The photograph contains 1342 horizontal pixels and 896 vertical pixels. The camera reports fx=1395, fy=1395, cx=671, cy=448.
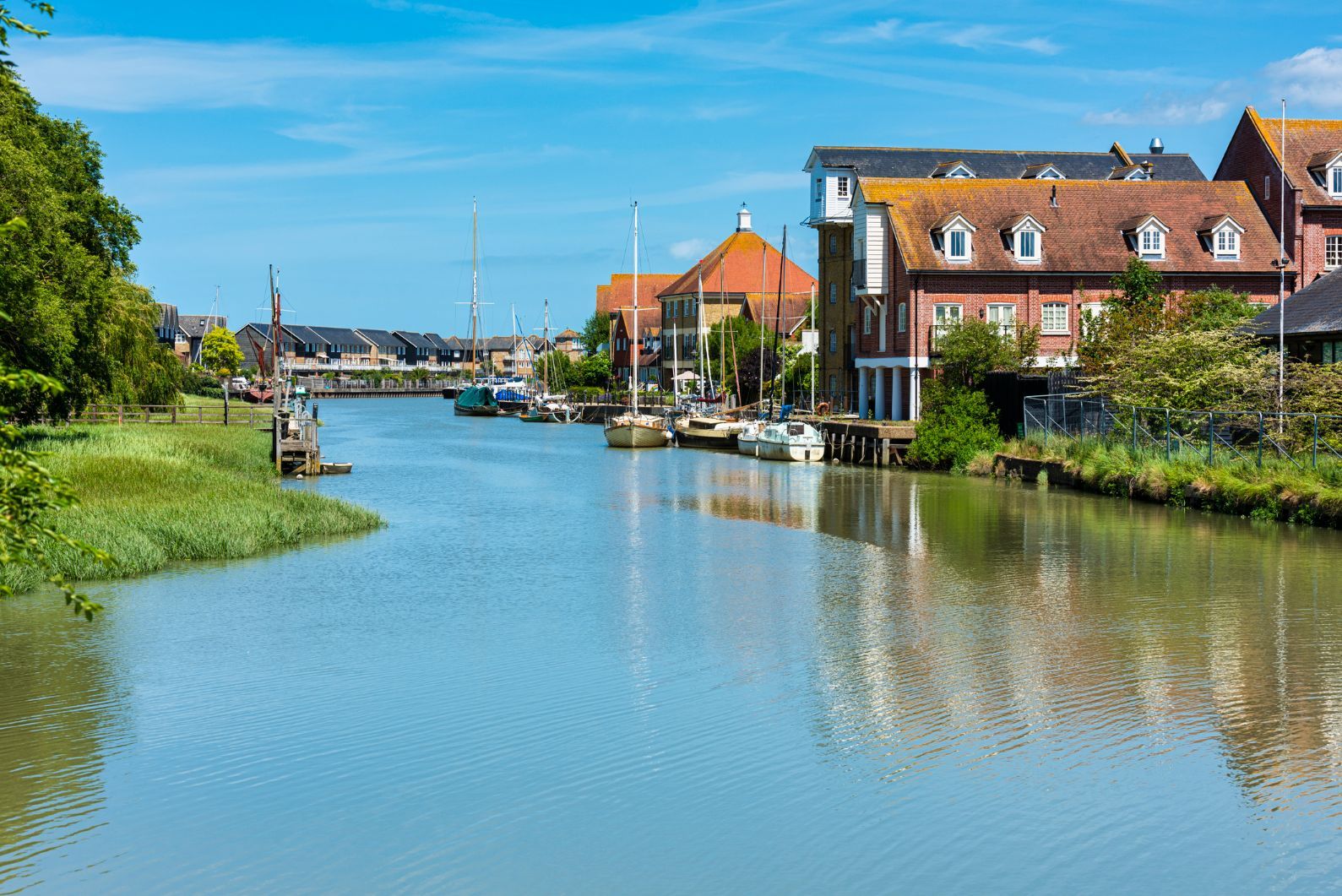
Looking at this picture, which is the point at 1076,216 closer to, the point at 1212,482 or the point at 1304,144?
the point at 1304,144

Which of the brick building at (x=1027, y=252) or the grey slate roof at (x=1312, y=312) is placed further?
the brick building at (x=1027, y=252)

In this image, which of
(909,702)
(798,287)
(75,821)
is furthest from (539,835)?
(798,287)

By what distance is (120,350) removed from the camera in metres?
66.2

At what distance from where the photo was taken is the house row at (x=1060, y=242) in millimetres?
62062

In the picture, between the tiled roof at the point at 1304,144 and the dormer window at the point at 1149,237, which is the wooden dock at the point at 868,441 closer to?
the dormer window at the point at 1149,237

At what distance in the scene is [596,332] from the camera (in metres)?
154

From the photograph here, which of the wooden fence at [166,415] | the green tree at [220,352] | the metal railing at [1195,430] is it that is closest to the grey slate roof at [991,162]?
the metal railing at [1195,430]

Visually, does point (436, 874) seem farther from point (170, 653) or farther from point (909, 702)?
point (170, 653)

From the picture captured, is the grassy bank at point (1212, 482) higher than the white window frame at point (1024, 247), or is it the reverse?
the white window frame at point (1024, 247)

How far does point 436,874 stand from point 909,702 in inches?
275

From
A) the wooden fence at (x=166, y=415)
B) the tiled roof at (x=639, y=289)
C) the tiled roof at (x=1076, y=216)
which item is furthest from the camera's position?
the tiled roof at (x=639, y=289)

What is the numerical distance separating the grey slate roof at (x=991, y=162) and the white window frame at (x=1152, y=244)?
500 inches

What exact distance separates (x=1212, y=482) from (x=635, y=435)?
4323 centimetres

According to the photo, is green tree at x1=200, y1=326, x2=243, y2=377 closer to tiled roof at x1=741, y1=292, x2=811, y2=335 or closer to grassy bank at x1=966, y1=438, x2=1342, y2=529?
tiled roof at x1=741, y1=292, x2=811, y2=335
